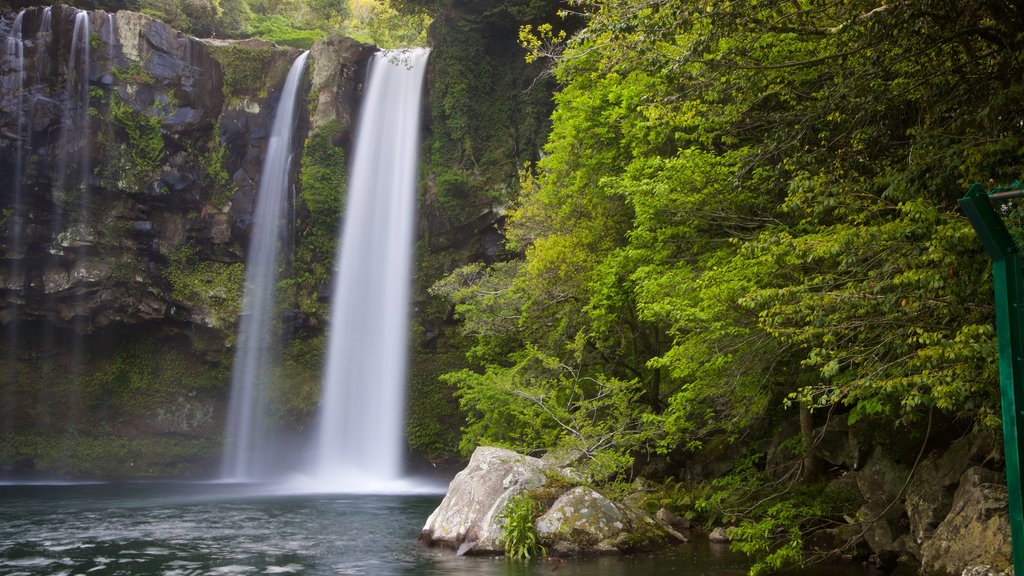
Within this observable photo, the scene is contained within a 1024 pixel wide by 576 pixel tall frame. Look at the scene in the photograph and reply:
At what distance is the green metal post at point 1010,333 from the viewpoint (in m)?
3.37

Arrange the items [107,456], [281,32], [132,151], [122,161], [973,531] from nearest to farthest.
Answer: [973,531] < [122,161] < [132,151] < [107,456] < [281,32]

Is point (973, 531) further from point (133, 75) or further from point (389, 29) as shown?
point (389, 29)

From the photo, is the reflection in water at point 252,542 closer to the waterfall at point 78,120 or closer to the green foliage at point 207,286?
the green foliage at point 207,286

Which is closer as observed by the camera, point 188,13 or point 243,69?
point 243,69

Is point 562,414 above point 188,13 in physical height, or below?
below

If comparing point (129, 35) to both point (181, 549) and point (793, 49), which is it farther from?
point (793, 49)

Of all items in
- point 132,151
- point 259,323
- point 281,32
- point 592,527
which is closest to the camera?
point 592,527

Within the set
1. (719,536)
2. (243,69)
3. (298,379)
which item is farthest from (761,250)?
(243,69)

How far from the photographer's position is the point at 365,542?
13203 millimetres

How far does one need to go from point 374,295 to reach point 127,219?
9261mm

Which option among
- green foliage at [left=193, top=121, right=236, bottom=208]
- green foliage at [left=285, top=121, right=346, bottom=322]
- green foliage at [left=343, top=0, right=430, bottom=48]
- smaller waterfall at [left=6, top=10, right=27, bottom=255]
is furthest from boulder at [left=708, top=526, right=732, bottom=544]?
smaller waterfall at [left=6, top=10, right=27, bottom=255]

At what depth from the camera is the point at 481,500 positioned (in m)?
12.2

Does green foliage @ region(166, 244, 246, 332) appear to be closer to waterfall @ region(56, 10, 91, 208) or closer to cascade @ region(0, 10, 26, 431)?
waterfall @ region(56, 10, 91, 208)

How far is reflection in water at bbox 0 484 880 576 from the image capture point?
10484 mm
